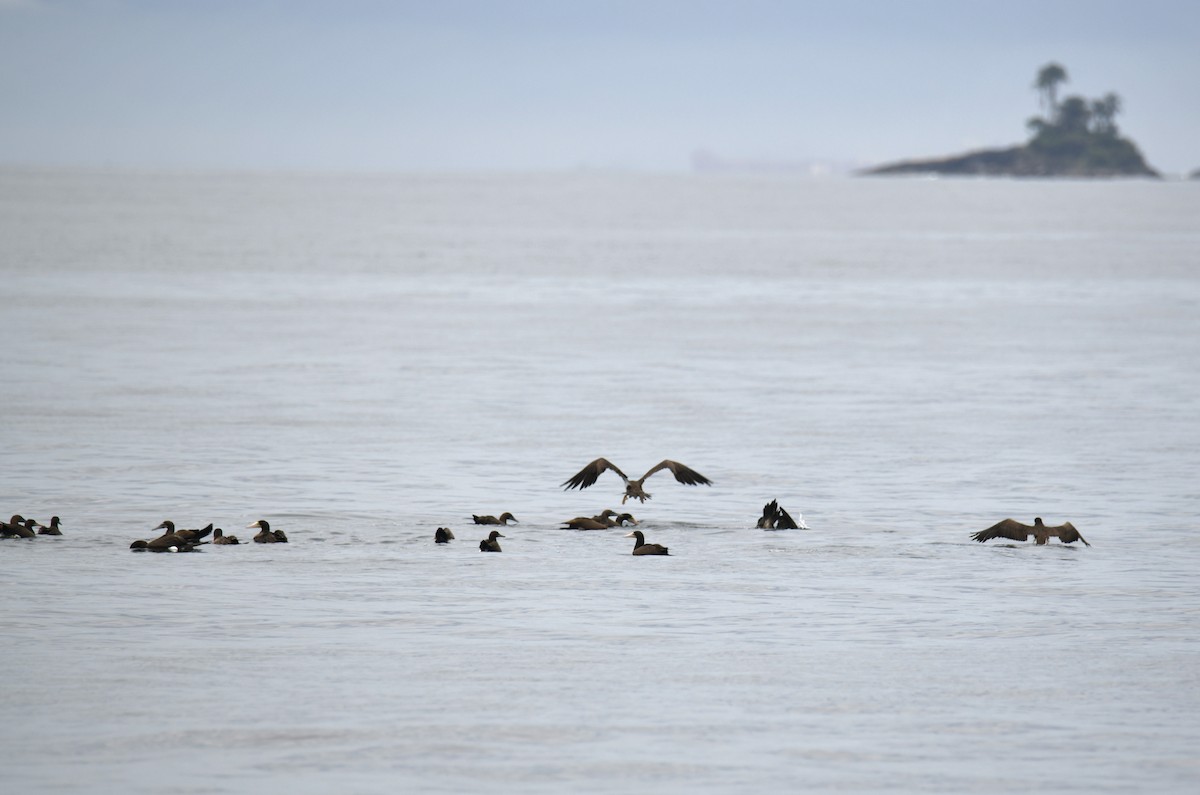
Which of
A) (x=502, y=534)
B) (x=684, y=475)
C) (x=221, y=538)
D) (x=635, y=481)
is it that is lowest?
(x=221, y=538)

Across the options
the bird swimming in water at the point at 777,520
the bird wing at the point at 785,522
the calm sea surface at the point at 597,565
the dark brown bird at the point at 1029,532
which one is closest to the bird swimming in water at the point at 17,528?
the calm sea surface at the point at 597,565

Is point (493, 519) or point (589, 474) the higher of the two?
point (589, 474)

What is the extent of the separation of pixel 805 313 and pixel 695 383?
21.0 meters

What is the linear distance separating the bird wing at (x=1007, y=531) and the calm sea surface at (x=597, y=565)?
140 millimetres

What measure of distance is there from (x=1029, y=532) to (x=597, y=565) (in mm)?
4800

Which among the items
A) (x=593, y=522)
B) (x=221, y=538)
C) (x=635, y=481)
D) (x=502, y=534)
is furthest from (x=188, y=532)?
(x=635, y=481)

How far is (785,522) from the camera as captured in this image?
20047mm

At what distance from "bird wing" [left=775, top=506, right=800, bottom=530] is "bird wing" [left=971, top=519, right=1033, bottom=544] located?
2000 mm

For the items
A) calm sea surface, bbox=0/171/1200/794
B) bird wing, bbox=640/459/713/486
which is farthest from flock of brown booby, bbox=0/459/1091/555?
bird wing, bbox=640/459/713/486

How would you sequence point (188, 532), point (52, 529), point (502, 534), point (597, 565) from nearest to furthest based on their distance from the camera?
point (597, 565)
point (188, 532)
point (52, 529)
point (502, 534)

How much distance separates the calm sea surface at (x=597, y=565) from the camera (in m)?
12.3

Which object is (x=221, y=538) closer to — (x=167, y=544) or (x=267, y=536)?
(x=267, y=536)

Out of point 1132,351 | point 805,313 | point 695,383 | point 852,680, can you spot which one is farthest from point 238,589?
point 805,313

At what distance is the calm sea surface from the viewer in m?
12.3
